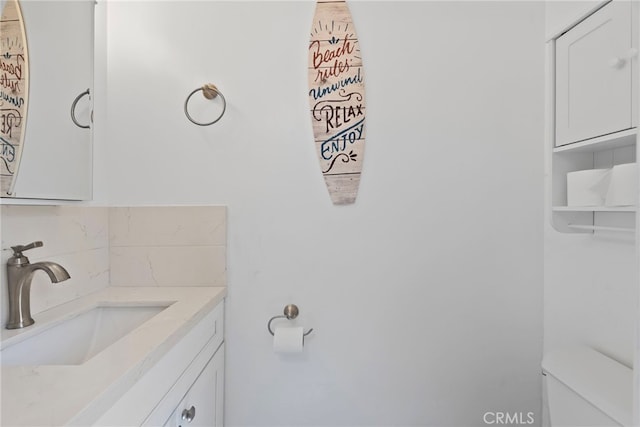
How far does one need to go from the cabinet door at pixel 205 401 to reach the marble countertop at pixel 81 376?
0.75 ft

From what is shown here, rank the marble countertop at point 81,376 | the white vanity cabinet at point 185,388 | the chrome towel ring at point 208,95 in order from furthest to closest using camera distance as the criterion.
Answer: the chrome towel ring at point 208,95
the white vanity cabinet at point 185,388
the marble countertop at point 81,376

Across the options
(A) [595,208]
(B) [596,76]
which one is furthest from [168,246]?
(B) [596,76]

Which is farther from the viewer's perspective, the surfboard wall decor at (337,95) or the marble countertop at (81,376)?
the surfboard wall decor at (337,95)

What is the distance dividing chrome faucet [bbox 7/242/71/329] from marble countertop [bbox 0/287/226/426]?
0.04 metres

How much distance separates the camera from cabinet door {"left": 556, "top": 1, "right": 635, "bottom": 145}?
939 mm

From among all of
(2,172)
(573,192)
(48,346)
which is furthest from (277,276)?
(573,192)

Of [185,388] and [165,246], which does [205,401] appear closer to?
[185,388]

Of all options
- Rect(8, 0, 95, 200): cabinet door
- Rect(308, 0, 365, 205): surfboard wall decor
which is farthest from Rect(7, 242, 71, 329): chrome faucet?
Rect(308, 0, 365, 205): surfboard wall decor

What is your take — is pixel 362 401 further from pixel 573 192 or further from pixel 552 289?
pixel 573 192

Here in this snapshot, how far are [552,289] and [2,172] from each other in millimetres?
1955

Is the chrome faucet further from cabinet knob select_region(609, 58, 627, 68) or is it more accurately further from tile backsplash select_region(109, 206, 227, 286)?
cabinet knob select_region(609, 58, 627, 68)

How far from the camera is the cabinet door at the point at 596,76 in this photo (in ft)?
3.08

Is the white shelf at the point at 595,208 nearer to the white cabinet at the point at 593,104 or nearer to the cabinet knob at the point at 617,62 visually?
the white cabinet at the point at 593,104

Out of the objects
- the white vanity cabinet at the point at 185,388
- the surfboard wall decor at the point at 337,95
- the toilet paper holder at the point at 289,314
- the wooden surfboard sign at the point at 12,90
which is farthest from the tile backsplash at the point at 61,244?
the surfboard wall decor at the point at 337,95
